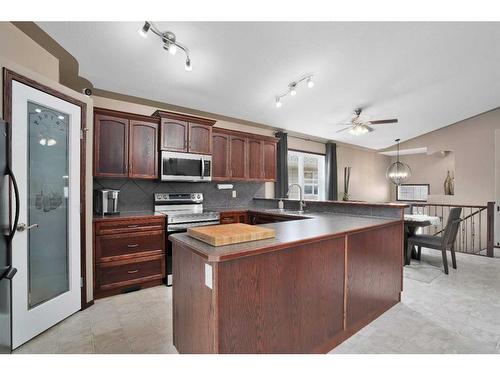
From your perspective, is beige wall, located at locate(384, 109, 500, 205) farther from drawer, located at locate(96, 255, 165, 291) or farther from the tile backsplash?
drawer, located at locate(96, 255, 165, 291)

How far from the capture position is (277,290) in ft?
4.96

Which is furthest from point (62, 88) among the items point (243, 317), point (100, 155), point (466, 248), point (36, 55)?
point (466, 248)

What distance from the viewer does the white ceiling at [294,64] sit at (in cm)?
246

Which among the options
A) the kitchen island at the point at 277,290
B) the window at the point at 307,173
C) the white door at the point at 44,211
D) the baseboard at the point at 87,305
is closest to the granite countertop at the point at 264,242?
the kitchen island at the point at 277,290

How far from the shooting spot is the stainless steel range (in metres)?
3.08

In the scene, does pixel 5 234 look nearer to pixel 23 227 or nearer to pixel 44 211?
pixel 23 227

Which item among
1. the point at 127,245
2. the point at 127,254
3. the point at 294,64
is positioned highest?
the point at 294,64

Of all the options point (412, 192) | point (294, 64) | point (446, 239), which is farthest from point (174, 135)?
point (412, 192)

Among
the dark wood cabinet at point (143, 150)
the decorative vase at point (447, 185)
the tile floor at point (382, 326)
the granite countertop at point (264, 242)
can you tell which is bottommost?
the tile floor at point (382, 326)

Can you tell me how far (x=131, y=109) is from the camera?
3.60m

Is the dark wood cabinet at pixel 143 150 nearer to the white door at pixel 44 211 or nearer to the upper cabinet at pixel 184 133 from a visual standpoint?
the upper cabinet at pixel 184 133

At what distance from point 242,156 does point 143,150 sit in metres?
1.62

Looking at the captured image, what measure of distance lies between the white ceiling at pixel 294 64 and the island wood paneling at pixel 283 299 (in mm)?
2173
